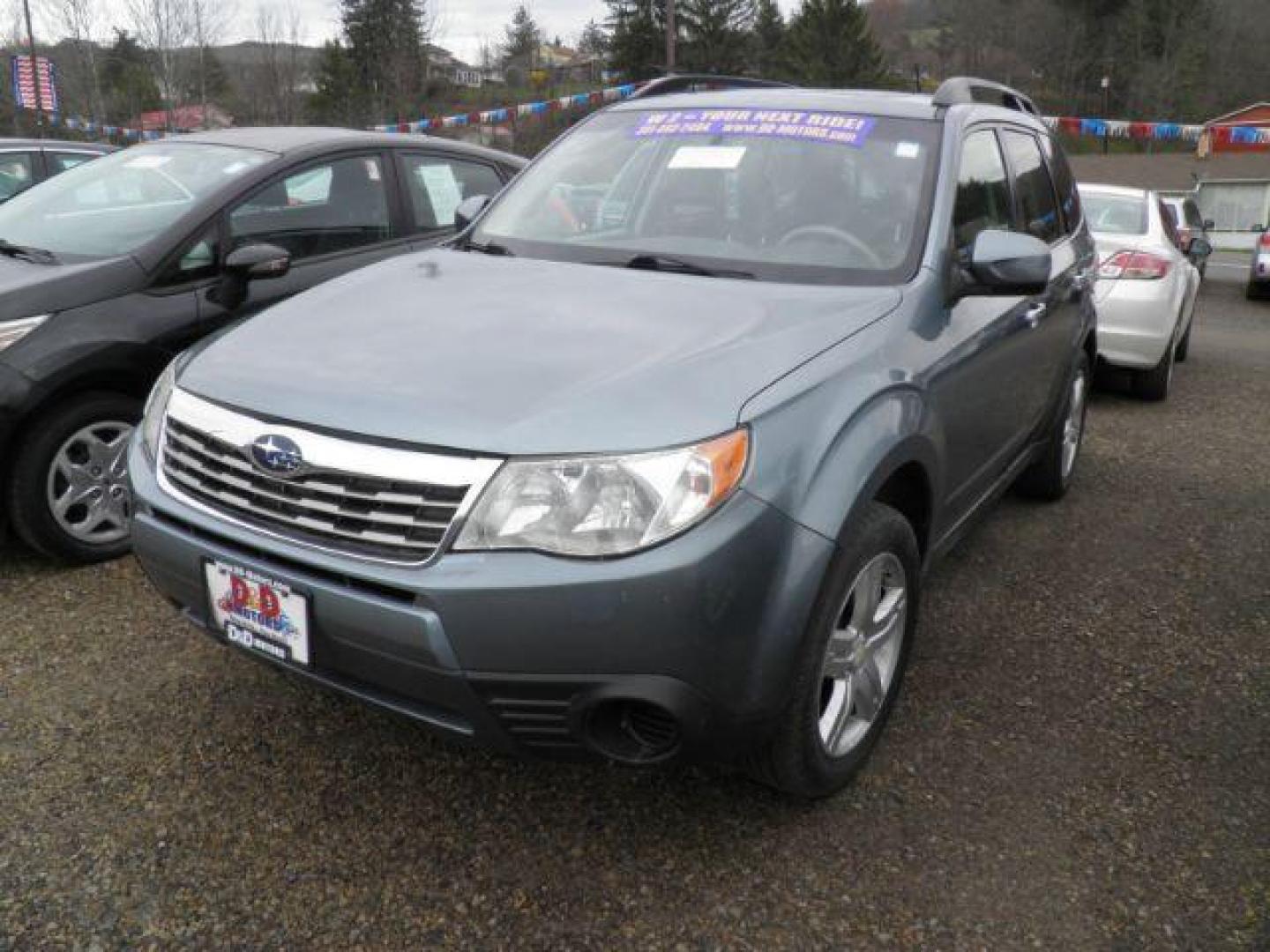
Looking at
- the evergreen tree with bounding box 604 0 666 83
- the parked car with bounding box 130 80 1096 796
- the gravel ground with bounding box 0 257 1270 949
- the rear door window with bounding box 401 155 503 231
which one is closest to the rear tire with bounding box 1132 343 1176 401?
the gravel ground with bounding box 0 257 1270 949

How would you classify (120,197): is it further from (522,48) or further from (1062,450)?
(522,48)

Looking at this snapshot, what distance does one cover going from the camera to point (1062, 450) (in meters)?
4.64

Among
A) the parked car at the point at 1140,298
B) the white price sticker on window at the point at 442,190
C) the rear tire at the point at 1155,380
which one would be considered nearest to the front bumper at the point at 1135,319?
the parked car at the point at 1140,298

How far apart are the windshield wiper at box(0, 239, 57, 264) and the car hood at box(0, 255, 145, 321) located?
0.05 m

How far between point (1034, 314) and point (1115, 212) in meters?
4.46

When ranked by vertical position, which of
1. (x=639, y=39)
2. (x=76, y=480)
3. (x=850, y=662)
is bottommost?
(x=76, y=480)

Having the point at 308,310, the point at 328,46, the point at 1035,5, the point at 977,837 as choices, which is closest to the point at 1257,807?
the point at 977,837

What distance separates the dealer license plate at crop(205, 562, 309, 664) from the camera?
6.81 ft

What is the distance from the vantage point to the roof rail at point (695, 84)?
3.94 meters

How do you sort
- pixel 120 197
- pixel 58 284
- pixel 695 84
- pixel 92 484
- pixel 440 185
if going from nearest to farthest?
1. pixel 58 284
2. pixel 92 484
3. pixel 695 84
4. pixel 120 197
5. pixel 440 185

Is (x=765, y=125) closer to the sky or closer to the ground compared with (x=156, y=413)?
closer to the sky

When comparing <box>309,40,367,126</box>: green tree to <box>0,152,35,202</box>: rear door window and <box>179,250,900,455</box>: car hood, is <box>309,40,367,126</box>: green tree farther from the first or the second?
<box>179,250,900,455</box>: car hood

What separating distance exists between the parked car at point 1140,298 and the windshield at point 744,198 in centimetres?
418

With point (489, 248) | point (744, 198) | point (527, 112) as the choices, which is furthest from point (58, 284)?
point (527, 112)
